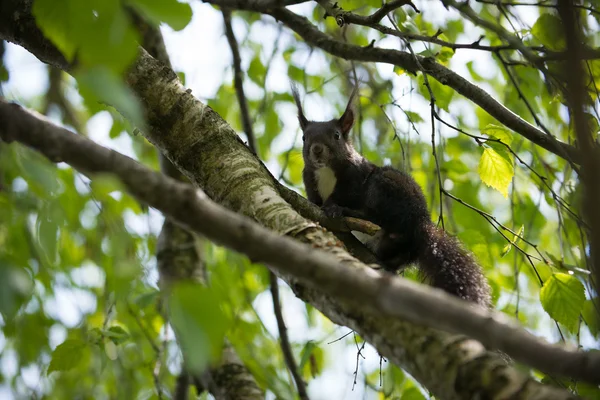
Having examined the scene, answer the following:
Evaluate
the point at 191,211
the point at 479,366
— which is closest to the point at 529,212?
the point at 479,366

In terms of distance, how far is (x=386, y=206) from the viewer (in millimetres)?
2732

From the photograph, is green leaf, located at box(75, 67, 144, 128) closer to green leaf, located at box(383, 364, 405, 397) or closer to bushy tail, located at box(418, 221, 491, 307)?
bushy tail, located at box(418, 221, 491, 307)

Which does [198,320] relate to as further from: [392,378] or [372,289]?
[392,378]

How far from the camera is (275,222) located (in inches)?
60.9

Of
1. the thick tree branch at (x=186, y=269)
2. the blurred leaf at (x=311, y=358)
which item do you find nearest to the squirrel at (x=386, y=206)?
the blurred leaf at (x=311, y=358)

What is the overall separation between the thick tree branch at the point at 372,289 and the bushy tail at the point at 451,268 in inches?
36.8

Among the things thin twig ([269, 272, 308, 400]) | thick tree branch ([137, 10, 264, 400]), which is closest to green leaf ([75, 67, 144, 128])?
thick tree branch ([137, 10, 264, 400])

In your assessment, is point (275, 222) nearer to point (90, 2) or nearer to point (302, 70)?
point (90, 2)

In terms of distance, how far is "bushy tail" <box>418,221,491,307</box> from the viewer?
2070 mm

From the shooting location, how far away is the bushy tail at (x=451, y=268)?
2070 mm

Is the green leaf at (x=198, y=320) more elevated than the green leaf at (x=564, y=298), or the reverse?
the green leaf at (x=564, y=298)

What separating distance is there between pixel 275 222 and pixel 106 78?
0.79 m

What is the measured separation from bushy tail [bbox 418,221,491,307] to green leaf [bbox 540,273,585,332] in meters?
0.22

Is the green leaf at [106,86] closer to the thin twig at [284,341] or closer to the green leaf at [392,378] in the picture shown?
the thin twig at [284,341]
